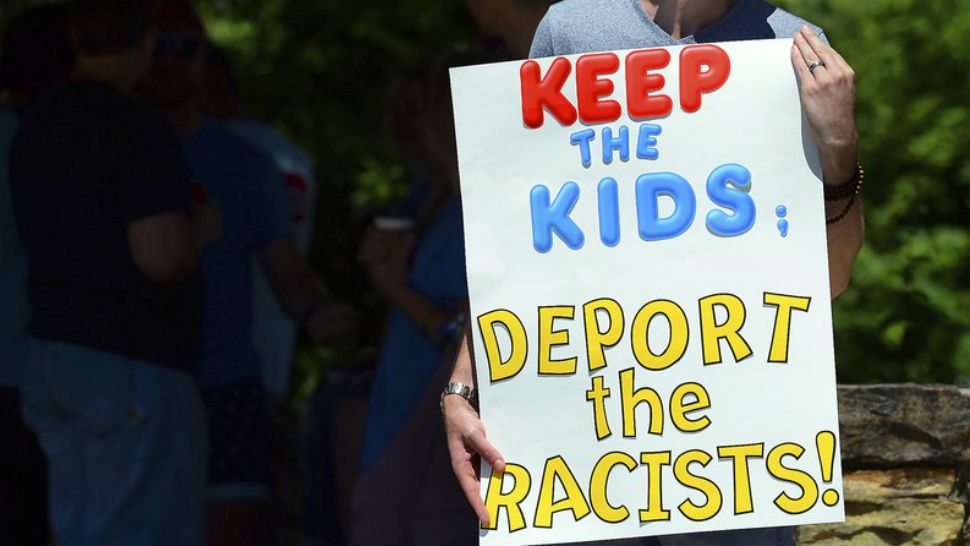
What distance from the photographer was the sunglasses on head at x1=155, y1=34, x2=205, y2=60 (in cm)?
510

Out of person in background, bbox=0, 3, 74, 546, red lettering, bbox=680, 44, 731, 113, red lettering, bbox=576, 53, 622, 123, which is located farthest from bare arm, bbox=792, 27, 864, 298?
person in background, bbox=0, 3, 74, 546

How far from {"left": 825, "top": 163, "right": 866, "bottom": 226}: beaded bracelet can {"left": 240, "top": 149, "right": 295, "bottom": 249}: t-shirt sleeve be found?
8.55 feet

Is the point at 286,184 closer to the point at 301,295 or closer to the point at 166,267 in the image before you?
the point at 301,295

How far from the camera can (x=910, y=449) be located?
3.45 meters

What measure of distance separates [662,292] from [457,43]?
5015 millimetres

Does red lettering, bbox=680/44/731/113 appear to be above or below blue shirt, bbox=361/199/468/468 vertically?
above

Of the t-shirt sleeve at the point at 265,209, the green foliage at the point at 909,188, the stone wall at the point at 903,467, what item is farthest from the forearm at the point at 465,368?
the t-shirt sleeve at the point at 265,209

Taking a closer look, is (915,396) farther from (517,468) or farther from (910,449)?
(517,468)

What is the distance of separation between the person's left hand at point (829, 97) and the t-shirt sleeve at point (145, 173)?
190 cm

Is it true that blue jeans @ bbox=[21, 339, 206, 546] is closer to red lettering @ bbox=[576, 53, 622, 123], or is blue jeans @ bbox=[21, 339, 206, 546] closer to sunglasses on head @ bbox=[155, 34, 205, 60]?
sunglasses on head @ bbox=[155, 34, 205, 60]

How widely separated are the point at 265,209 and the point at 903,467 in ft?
7.34

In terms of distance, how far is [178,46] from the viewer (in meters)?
5.14

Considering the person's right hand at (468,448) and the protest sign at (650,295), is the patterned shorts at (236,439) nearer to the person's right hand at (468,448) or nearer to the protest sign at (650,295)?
the person's right hand at (468,448)

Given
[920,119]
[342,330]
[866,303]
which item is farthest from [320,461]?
[920,119]
